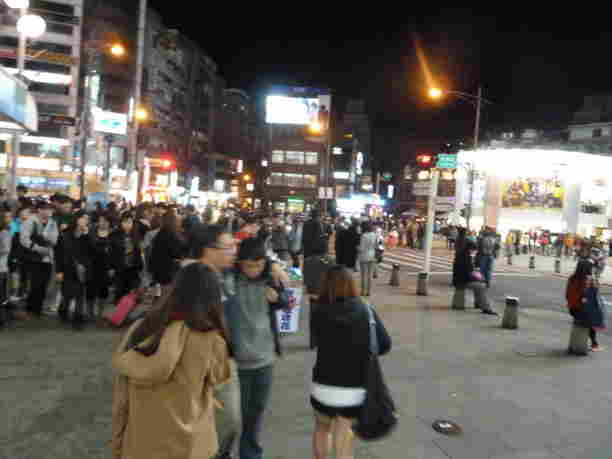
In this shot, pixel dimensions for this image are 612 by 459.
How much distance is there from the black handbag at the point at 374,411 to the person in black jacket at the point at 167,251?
5.09 m

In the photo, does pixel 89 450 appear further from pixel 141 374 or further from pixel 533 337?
pixel 533 337

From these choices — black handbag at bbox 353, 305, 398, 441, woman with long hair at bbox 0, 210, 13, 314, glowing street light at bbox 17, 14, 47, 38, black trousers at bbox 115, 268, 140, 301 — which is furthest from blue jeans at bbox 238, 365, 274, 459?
glowing street light at bbox 17, 14, 47, 38

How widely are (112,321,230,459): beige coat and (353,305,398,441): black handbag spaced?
1.42 meters

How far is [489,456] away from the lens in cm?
446

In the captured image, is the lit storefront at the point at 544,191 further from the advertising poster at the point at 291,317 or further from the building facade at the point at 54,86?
the building facade at the point at 54,86

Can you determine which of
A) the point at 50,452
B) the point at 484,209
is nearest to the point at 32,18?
the point at 50,452

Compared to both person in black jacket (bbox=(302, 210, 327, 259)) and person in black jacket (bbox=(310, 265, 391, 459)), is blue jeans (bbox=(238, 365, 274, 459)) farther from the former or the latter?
person in black jacket (bbox=(302, 210, 327, 259))

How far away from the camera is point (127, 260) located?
348 inches

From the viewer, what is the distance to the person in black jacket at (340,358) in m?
3.44

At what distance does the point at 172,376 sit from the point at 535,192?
43.8 meters

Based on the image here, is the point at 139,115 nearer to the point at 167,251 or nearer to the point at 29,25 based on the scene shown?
the point at 29,25

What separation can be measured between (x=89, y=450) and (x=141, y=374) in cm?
252

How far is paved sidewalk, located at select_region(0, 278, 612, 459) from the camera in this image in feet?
14.6

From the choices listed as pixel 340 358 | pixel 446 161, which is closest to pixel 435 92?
pixel 446 161
